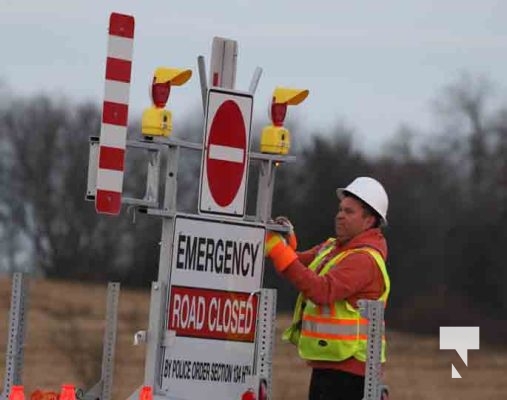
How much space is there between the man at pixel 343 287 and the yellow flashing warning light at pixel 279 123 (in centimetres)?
45

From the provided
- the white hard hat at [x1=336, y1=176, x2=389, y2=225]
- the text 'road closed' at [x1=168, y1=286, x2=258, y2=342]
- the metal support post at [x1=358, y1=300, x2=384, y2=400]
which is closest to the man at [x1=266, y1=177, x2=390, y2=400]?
the white hard hat at [x1=336, y1=176, x2=389, y2=225]

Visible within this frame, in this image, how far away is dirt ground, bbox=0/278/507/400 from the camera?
16.1 m

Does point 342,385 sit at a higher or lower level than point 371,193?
lower

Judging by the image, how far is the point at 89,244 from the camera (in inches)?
645

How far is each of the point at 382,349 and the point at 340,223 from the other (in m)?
0.87

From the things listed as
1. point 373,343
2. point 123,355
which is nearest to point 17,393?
point 373,343

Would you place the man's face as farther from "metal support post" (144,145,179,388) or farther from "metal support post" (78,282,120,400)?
"metal support post" (78,282,120,400)

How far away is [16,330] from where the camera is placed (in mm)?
9625

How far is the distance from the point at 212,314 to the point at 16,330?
1091 millimetres

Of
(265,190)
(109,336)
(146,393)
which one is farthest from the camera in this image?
(109,336)

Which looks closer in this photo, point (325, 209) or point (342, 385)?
point (342, 385)

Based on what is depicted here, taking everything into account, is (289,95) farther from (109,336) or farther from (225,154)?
(109,336)

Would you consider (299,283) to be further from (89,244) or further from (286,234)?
(89,244)

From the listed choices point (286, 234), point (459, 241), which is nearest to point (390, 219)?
point (459, 241)
